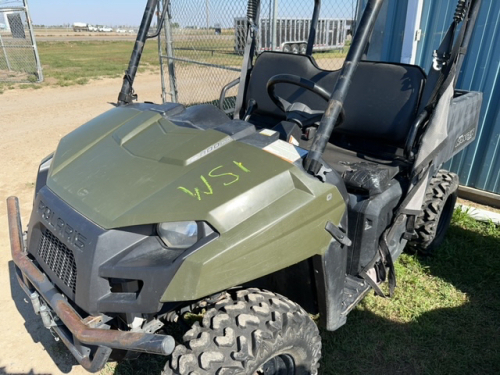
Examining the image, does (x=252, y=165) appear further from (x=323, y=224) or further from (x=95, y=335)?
(x=95, y=335)

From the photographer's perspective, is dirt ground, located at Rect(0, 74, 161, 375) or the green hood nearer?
the green hood

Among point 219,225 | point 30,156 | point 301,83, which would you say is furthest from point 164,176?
point 30,156

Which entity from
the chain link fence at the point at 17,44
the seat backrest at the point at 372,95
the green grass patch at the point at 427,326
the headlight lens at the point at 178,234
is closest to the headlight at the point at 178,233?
the headlight lens at the point at 178,234

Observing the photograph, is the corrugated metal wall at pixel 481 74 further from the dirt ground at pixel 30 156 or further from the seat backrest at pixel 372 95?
the dirt ground at pixel 30 156

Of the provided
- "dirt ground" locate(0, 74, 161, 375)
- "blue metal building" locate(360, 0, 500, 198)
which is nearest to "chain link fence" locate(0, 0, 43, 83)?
"dirt ground" locate(0, 74, 161, 375)

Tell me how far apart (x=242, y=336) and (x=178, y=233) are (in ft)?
1.44

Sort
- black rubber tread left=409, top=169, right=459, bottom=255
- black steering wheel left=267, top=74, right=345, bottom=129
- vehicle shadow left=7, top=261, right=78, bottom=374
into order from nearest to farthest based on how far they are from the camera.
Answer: black steering wheel left=267, top=74, right=345, bottom=129 < vehicle shadow left=7, top=261, right=78, bottom=374 < black rubber tread left=409, top=169, right=459, bottom=255

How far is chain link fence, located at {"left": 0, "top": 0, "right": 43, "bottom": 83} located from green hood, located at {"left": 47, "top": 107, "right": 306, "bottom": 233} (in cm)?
947

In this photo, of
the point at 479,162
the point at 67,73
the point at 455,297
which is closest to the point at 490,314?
the point at 455,297

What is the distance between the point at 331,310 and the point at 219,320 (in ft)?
1.88

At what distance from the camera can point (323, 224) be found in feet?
5.41

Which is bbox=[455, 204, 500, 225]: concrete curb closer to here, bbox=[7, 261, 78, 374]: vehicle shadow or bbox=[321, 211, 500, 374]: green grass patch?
bbox=[321, 211, 500, 374]: green grass patch

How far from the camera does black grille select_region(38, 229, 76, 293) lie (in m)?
1.56

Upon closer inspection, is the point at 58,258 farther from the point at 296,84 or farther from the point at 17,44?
the point at 17,44
